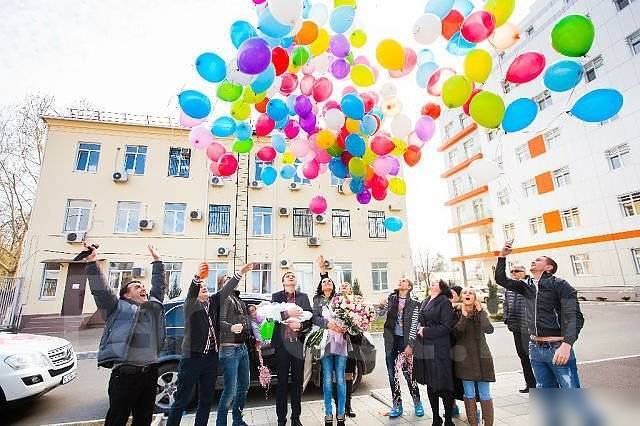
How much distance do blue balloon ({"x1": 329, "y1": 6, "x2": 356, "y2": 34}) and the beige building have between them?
42.5ft

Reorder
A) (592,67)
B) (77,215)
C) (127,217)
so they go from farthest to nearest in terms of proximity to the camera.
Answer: (592,67) → (127,217) → (77,215)

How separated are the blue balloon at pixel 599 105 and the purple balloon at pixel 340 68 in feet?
10.6

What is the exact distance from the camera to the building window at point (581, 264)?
1975 cm

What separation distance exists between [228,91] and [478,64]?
3.53 m

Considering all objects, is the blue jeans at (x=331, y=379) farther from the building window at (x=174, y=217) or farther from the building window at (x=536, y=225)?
the building window at (x=536, y=225)

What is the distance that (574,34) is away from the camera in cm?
379

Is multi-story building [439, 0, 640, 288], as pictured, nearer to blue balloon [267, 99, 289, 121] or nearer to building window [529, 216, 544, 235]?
building window [529, 216, 544, 235]

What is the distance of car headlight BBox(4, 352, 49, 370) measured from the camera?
4.43 metres

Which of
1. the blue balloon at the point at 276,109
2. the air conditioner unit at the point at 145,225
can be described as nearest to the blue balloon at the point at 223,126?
the blue balloon at the point at 276,109

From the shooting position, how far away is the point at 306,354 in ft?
14.0

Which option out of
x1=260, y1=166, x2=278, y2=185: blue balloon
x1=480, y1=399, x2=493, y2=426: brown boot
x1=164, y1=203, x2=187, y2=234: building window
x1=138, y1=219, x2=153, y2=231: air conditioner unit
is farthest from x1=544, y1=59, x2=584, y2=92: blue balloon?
x1=138, y1=219, x2=153, y2=231: air conditioner unit

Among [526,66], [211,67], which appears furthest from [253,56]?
[526,66]

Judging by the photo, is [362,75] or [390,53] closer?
[390,53]

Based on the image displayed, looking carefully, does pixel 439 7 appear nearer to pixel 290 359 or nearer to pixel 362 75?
pixel 362 75
